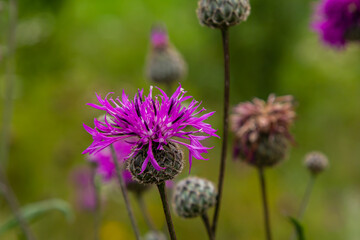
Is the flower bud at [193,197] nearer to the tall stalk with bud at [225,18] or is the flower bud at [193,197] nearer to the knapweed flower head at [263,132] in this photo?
the tall stalk with bud at [225,18]

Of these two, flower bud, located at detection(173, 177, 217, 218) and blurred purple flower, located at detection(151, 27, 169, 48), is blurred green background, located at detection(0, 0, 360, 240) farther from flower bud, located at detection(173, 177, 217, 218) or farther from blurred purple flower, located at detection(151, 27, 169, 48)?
flower bud, located at detection(173, 177, 217, 218)

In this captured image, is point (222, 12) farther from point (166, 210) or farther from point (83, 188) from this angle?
point (83, 188)

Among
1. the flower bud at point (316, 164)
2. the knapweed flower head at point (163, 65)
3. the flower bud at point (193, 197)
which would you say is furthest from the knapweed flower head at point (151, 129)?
→ the knapweed flower head at point (163, 65)

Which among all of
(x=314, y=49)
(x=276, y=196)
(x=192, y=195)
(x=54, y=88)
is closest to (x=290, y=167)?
(x=276, y=196)

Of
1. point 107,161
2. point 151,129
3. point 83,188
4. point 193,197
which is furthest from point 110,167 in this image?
point 83,188

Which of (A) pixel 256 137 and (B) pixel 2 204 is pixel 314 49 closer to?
(A) pixel 256 137

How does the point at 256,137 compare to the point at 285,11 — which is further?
the point at 285,11

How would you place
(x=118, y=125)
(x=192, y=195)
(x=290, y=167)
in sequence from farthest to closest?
(x=290, y=167)
(x=192, y=195)
(x=118, y=125)
